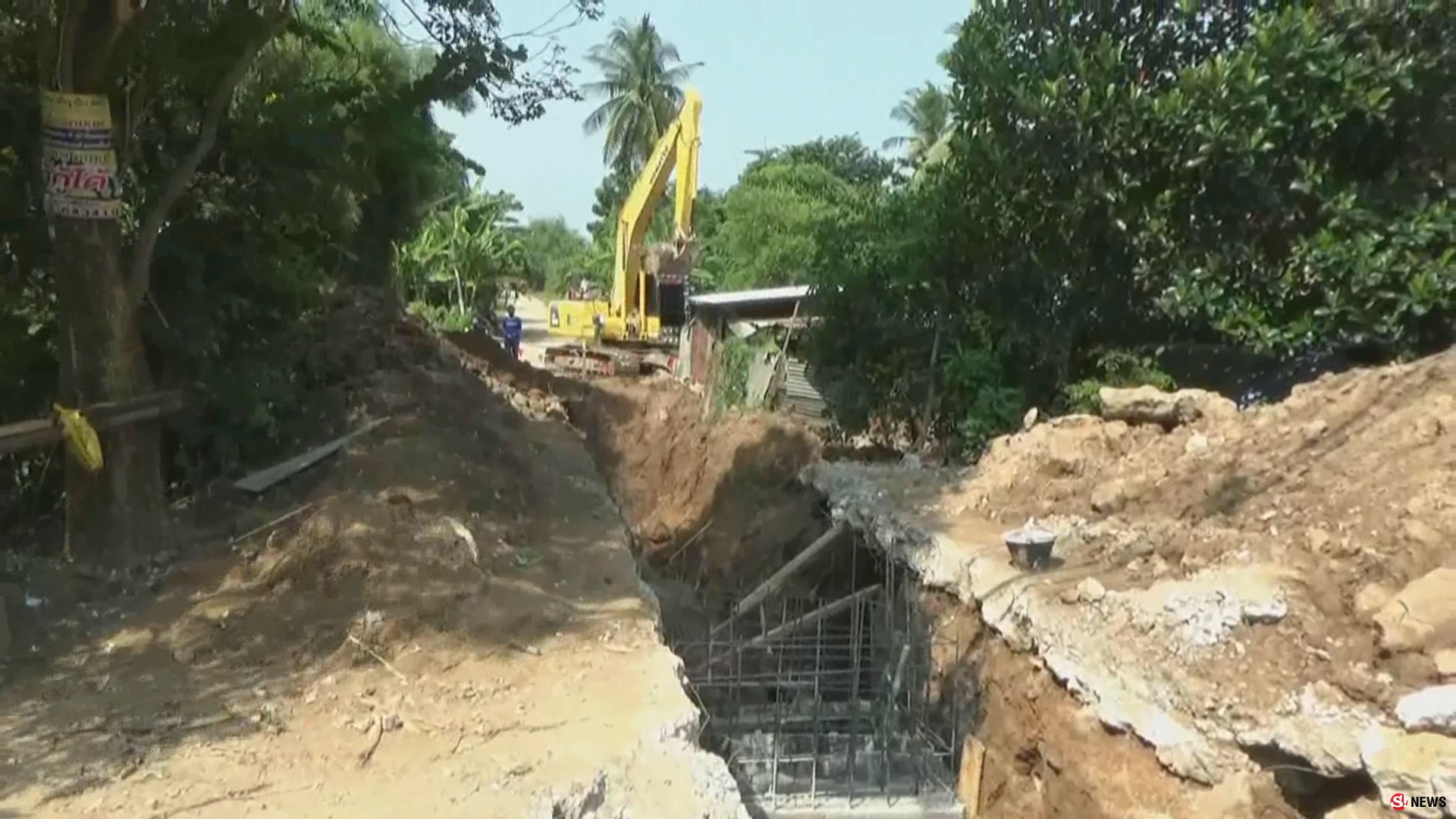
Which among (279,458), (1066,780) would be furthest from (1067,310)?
(279,458)

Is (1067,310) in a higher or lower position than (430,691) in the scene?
higher

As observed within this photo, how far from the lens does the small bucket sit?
315 inches

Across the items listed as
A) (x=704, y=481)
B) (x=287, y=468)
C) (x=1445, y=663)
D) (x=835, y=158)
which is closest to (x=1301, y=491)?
(x=1445, y=663)

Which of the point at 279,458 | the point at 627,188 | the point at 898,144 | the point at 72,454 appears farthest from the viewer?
the point at 627,188

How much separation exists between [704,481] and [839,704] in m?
4.77

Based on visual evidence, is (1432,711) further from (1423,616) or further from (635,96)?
(635,96)

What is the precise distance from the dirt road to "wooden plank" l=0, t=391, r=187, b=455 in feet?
2.92

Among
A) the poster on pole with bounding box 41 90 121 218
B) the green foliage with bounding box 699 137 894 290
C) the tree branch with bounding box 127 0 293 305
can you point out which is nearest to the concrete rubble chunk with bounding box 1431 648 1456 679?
the tree branch with bounding box 127 0 293 305

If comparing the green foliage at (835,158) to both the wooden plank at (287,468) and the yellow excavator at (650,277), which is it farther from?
the wooden plank at (287,468)

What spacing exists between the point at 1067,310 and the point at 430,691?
8989mm

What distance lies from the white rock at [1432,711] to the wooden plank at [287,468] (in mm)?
6811

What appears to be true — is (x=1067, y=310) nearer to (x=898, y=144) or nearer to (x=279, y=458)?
(x=279, y=458)

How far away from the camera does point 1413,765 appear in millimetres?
4875

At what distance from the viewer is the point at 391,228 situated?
16438 mm
